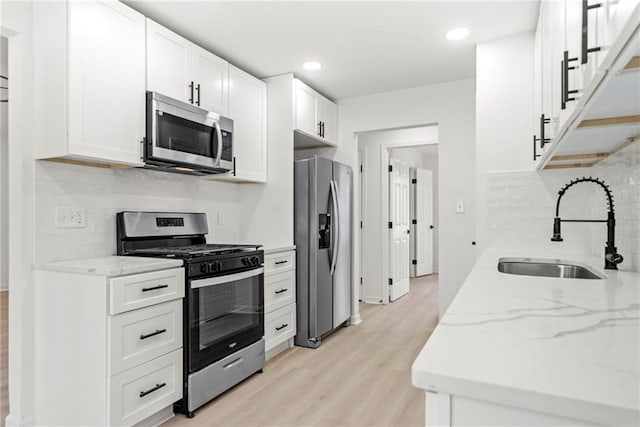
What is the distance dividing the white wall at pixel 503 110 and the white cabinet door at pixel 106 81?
7.52 ft

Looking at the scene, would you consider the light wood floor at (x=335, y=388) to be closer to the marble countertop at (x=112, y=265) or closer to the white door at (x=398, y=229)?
the marble countertop at (x=112, y=265)

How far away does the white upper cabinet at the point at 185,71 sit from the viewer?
2420 mm

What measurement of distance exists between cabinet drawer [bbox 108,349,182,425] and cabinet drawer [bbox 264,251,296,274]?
1.01 meters

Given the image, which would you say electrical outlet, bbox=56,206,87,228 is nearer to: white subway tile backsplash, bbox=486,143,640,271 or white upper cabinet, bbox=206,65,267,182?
white upper cabinet, bbox=206,65,267,182

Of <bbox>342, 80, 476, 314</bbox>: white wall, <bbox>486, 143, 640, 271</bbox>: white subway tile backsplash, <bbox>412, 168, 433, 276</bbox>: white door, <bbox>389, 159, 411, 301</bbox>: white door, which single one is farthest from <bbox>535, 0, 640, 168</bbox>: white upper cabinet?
<bbox>412, 168, 433, 276</bbox>: white door

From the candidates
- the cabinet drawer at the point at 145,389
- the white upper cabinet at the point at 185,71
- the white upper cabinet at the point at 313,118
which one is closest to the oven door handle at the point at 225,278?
the cabinet drawer at the point at 145,389

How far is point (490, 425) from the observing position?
0.60 meters

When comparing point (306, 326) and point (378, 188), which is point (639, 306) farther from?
point (378, 188)

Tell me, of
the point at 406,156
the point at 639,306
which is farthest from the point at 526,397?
the point at 406,156

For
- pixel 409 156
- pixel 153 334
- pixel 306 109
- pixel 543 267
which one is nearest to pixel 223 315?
pixel 153 334

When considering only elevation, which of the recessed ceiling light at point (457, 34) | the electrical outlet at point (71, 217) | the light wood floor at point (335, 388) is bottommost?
the light wood floor at point (335, 388)

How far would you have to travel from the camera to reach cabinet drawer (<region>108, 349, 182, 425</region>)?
71.9 inches

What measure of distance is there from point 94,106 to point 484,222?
2562mm

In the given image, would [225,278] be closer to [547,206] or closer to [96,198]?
[96,198]
